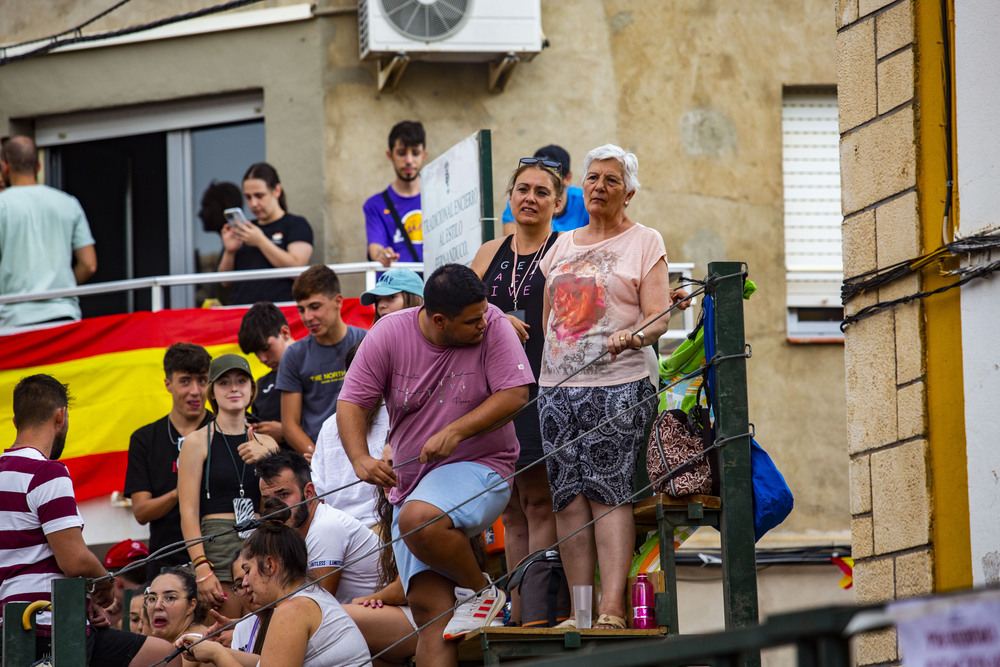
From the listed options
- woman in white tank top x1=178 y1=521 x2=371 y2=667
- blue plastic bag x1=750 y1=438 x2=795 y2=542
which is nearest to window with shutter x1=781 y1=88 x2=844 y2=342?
blue plastic bag x1=750 y1=438 x2=795 y2=542

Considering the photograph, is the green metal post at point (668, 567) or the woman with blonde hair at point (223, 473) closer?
the green metal post at point (668, 567)

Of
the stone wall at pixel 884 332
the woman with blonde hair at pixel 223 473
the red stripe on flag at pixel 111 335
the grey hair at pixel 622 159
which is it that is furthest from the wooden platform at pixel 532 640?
the red stripe on flag at pixel 111 335

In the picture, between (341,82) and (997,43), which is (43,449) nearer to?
(997,43)

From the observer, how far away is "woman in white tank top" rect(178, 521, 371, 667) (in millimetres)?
5773

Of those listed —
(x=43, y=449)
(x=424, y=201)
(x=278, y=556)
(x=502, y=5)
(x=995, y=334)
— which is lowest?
(x=278, y=556)

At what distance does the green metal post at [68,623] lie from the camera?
5.53 m

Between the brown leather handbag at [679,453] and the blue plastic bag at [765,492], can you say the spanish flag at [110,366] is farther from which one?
the blue plastic bag at [765,492]

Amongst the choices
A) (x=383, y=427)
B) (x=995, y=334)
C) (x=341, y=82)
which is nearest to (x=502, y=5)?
(x=341, y=82)

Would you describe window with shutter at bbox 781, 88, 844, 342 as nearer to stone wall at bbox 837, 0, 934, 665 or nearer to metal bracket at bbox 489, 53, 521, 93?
metal bracket at bbox 489, 53, 521, 93

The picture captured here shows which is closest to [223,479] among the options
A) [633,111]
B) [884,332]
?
[884,332]

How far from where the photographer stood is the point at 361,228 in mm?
12039

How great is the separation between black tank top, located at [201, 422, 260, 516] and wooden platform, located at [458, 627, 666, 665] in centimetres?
257

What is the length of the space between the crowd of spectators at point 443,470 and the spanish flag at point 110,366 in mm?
2778

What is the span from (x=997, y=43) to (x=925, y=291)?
1.06 m
